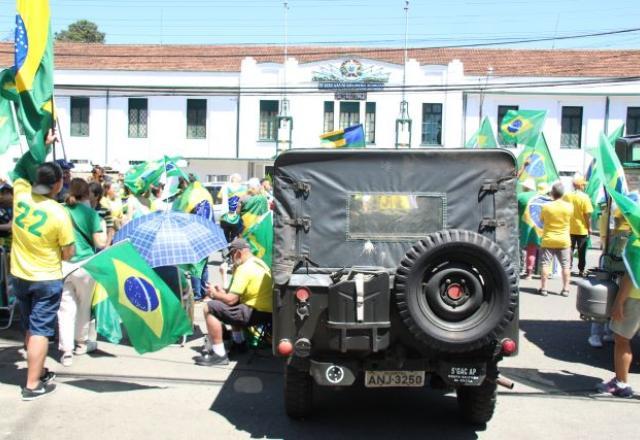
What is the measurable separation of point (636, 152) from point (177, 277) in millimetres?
5509

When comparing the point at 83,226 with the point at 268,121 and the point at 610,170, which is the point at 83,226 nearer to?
the point at 610,170

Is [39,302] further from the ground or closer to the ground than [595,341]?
further from the ground

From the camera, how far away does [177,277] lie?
7.13m

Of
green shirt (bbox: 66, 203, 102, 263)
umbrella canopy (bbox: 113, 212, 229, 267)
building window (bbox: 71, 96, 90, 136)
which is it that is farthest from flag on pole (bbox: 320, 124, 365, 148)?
building window (bbox: 71, 96, 90, 136)

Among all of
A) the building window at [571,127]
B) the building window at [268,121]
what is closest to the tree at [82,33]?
the building window at [268,121]

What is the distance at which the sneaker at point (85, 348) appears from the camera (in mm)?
6959

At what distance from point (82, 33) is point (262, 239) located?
69760 millimetres

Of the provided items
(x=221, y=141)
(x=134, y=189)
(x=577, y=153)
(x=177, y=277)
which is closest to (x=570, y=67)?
(x=577, y=153)

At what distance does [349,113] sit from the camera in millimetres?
35031

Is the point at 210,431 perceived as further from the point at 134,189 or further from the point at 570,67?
the point at 570,67

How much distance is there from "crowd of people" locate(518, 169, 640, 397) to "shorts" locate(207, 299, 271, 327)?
3.13 m

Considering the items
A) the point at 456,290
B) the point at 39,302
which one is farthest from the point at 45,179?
the point at 456,290

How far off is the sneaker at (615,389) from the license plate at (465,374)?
→ 82.2 inches

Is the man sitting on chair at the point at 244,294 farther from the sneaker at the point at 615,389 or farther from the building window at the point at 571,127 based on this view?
the building window at the point at 571,127
